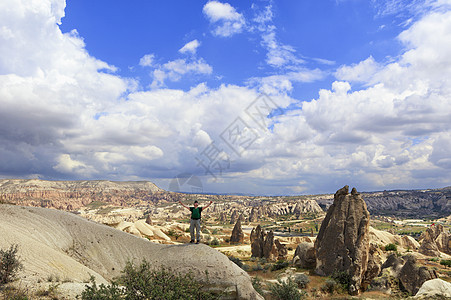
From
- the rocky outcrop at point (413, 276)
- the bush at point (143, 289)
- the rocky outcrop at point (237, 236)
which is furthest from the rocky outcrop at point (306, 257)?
the rocky outcrop at point (237, 236)

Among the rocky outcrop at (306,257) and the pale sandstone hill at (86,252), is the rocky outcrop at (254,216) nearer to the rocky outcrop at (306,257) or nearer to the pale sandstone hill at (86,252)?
the rocky outcrop at (306,257)

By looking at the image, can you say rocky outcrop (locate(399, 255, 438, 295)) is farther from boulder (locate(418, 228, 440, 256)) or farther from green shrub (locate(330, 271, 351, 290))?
boulder (locate(418, 228, 440, 256))

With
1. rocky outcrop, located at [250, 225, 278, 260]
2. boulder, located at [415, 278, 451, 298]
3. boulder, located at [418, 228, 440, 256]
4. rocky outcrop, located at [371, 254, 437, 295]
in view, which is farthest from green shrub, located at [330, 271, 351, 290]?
boulder, located at [418, 228, 440, 256]

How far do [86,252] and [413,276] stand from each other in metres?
26.4

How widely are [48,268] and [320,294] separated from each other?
19008 millimetres

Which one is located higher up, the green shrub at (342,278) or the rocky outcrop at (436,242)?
the green shrub at (342,278)

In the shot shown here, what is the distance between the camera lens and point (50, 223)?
13742 mm

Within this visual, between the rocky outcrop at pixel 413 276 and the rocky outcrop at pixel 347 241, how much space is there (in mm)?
4416

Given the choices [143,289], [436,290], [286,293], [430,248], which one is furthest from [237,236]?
[143,289]

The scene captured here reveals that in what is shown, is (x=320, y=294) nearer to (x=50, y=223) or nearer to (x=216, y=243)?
(x=50, y=223)

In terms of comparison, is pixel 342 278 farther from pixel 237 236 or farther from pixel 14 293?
pixel 237 236

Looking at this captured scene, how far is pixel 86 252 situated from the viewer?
42.0 feet

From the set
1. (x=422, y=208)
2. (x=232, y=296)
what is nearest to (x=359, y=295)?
(x=232, y=296)

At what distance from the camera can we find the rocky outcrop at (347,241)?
2320cm
